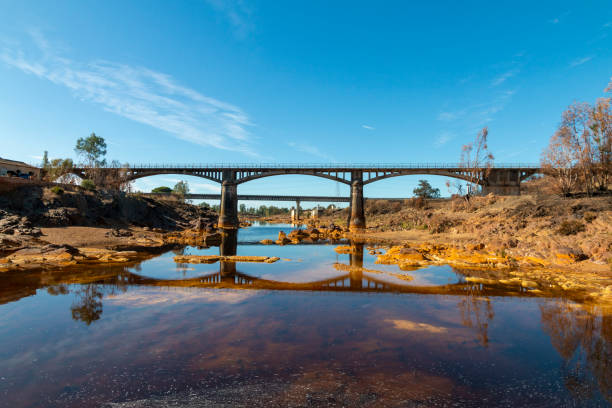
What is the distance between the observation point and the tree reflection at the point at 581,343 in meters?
6.05

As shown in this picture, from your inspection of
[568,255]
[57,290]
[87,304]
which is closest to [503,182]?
[568,255]

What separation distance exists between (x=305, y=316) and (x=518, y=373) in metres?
5.97

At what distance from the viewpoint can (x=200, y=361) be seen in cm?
681

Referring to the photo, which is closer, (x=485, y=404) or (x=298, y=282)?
(x=485, y=404)

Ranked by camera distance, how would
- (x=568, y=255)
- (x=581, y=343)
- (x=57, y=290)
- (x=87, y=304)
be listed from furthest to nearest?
1. (x=568, y=255)
2. (x=57, y=290)
3. (x=87, y=304)
4. (x=581, y=343)

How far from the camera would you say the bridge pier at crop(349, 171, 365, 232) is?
60.5 metres

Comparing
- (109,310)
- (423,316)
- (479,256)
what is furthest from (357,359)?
(479,256)

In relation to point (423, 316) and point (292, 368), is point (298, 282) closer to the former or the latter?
point (423, 316)

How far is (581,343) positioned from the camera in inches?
311

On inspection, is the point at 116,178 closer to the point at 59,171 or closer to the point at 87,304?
the point at 59,171

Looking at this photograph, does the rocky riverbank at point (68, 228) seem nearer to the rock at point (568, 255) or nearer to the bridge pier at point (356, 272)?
the bridge pier at point (356, 272)

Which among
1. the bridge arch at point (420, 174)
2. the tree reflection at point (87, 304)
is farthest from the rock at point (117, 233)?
the bridge arch at point (420, 174)

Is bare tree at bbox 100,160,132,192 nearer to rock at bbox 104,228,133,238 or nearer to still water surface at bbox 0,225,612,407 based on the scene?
rock at bbox 104,228,133,238

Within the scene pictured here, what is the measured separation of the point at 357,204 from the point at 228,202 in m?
28.1
